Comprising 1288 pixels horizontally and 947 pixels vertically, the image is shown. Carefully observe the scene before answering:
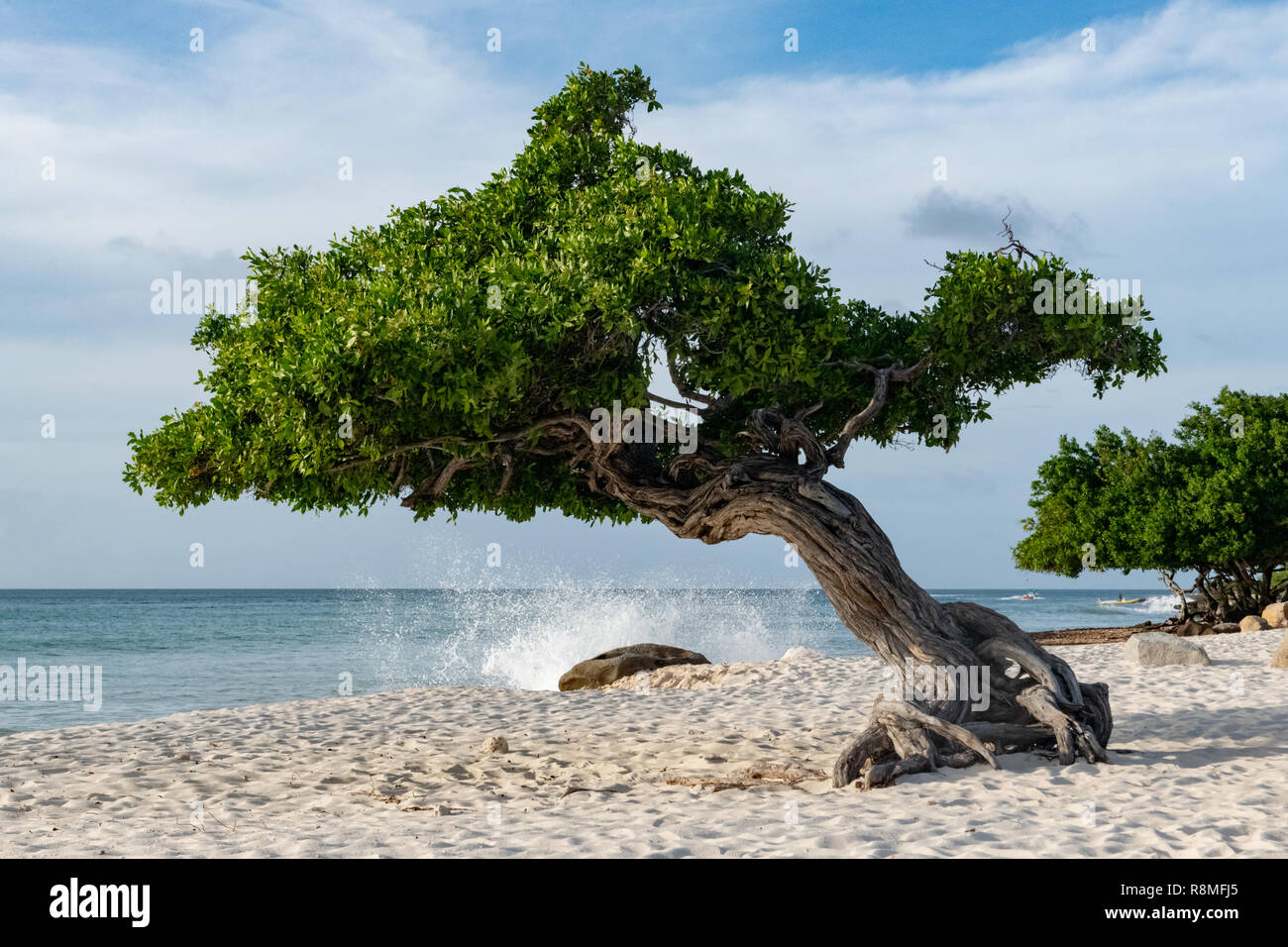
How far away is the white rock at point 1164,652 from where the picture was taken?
59.5 feet

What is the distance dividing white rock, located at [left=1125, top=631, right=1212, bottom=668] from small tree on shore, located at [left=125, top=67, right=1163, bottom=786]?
9813 millimetres

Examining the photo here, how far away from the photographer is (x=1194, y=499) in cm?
2830

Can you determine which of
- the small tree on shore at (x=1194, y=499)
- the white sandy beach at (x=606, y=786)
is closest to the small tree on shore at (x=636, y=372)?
the white sandy beach at (x=606, y=786)

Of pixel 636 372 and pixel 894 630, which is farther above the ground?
pixel 636 372

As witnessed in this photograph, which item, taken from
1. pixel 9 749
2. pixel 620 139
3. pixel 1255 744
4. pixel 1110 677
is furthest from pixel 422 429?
pixel 1110 677

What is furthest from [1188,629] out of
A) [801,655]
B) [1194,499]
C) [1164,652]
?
[801,655]

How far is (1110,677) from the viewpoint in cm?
1644

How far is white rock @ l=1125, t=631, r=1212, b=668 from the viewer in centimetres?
1814

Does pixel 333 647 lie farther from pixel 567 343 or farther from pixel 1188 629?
pixel 567 343

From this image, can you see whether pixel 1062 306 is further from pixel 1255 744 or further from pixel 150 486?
pixel 150 486

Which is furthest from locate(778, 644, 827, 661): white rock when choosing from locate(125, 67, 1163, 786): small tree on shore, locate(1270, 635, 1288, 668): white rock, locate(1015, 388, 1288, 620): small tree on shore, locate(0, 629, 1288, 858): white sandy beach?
locate(1015, 388, 1288, 620): small tree on shore

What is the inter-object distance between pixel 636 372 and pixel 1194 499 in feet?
83.3

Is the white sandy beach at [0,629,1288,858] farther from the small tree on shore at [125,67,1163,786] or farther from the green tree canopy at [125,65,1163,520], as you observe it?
the green tree canopy at [125,65,1163,520]

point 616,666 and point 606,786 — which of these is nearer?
point 606,786
